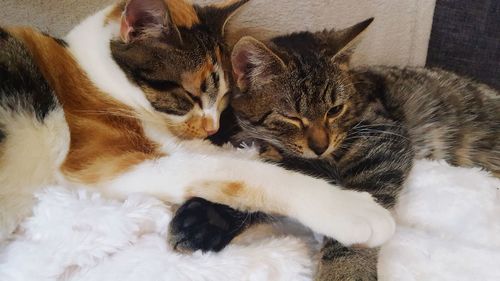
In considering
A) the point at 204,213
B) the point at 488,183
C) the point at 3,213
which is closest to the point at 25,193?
the point at 3,213

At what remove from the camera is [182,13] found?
1.11 metres

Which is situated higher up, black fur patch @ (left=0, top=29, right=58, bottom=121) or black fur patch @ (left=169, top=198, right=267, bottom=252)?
black fur patch @ (left=0, top=29, right=58, bottom=121)

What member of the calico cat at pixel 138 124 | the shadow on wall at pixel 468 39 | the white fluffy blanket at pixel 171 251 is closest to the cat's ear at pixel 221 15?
the calico cat at pixel 138 124

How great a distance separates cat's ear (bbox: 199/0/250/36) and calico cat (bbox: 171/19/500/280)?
0.09 meters

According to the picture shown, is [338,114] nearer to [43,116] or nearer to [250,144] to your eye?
[250,144]

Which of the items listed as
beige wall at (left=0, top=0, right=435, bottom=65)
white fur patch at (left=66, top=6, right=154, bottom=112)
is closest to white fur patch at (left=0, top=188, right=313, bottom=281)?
white fur patch at (left=66, top=6, right=154, bottom=112)

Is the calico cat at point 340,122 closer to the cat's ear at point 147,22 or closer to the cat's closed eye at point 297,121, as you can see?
the cat's closed eye at point 297,121

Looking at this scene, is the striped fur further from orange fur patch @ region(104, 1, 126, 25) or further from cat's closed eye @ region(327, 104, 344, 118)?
orange fur patch @ region(104, 1, 126, 25)

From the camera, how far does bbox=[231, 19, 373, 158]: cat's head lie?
1107 millimetres

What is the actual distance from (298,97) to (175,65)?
0.30m

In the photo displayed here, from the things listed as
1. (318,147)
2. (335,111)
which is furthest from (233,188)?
(335,111)

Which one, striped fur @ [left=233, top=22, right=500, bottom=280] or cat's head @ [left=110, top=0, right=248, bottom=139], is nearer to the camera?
cat's head @ [left=110, top=0, right=248, bottom=139]

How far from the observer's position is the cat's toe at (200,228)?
34.2 inches

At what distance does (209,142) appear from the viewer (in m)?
1.07
